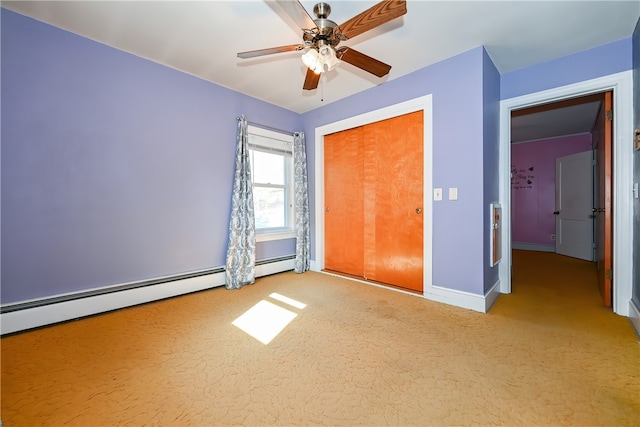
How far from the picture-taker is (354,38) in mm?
2285

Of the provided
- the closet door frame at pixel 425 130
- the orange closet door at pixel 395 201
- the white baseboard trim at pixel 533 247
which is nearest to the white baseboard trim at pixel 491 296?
the closet door frame at pixel 425 130

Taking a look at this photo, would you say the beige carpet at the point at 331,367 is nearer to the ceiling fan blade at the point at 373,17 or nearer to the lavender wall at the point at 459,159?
the lavender wall at the point at 459,159

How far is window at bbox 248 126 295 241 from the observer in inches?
142

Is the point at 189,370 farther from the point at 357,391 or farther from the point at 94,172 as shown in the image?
the point at 94,172

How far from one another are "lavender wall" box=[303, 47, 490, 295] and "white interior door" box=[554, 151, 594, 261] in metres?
3.72

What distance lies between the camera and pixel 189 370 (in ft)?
5.18

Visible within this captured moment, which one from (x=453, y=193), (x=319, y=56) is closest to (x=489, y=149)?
(x=453, y=193)

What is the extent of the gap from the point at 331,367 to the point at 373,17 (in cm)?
219

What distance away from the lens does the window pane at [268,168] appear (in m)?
3.62

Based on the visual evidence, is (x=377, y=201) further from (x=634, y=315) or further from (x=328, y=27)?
(x=634, y=315)

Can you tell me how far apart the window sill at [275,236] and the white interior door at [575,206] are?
5416 millimetres

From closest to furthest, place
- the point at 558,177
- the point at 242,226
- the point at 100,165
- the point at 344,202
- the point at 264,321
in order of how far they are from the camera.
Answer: the point at 264,321 → the point at 100,165 → the point at 242,226 → the point at 344,202 → the point at 558,177

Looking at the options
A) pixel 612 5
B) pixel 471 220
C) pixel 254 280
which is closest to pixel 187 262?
pixel 254 280

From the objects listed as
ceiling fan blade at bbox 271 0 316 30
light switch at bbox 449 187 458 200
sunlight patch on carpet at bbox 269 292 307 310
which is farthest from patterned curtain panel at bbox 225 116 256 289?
light switch at bbox 449 187 458 200
